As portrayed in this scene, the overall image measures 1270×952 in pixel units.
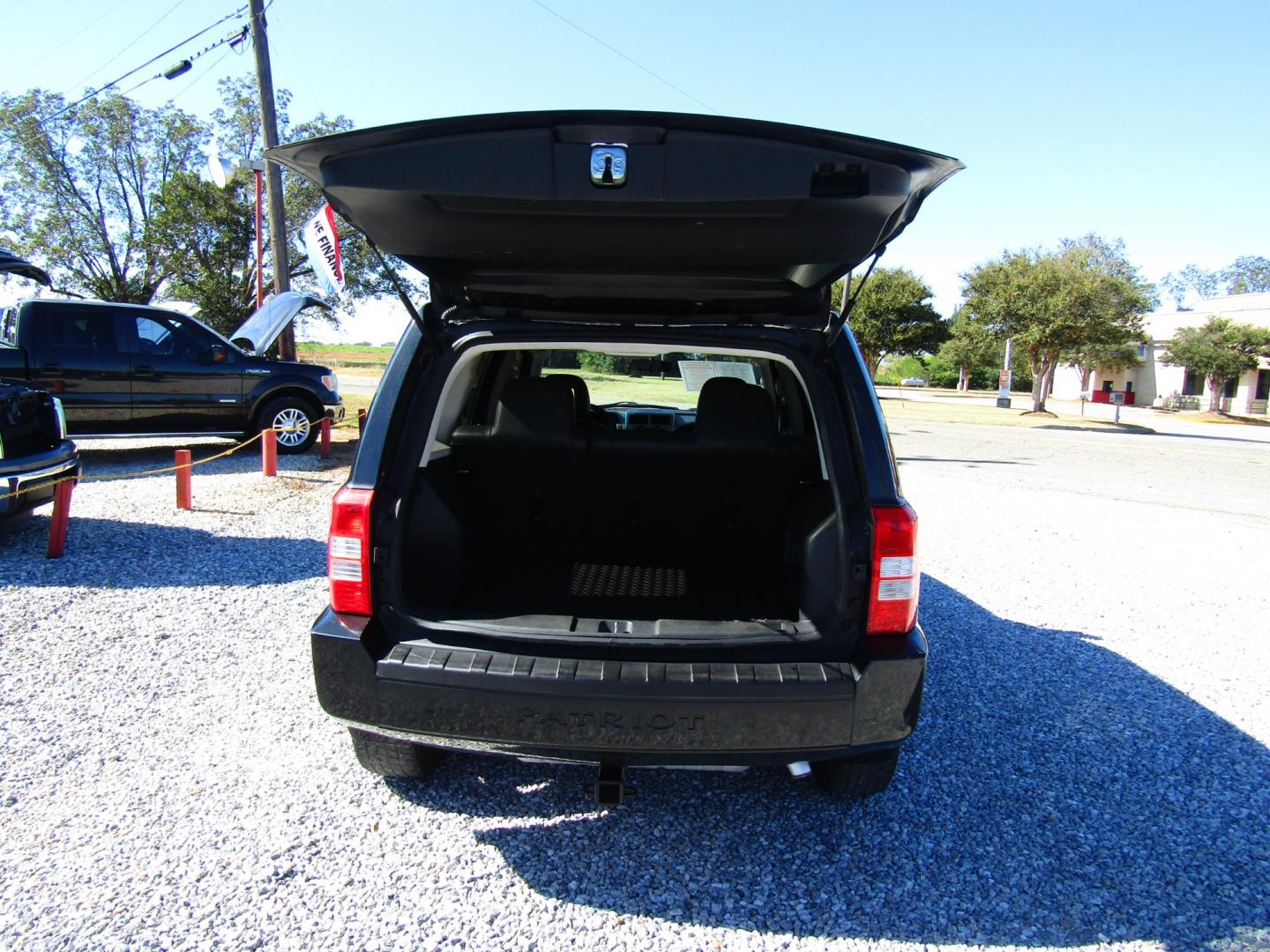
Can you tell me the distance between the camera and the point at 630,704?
2.17 meters

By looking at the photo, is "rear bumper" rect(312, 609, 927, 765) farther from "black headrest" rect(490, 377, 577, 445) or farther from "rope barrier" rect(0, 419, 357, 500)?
"rope barrier" rect(0, 419, 357, 500)

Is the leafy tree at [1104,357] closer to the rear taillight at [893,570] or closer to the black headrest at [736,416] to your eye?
the black headrest at [736,416]

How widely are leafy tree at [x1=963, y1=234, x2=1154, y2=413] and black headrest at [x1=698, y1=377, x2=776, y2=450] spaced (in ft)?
93.6

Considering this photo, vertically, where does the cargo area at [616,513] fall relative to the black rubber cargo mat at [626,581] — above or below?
above

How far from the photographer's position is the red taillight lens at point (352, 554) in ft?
7.83

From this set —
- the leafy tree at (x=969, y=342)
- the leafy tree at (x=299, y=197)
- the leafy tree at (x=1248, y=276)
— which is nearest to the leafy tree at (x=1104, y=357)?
the leafy tree at (x=969, y=342)

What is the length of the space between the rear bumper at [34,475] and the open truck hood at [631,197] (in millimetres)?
4198

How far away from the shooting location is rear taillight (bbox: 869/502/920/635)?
2350 millimetres

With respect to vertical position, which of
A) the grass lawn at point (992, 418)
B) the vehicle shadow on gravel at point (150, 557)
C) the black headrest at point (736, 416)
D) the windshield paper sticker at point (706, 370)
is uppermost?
the windshield paper sticker at point (706, 370)

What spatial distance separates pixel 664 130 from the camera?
75.7 inches

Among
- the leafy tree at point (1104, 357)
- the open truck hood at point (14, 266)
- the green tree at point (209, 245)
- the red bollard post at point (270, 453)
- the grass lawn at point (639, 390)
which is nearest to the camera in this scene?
the grass lawn at point (639, 390)

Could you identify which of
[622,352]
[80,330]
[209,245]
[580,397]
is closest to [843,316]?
[622,352]

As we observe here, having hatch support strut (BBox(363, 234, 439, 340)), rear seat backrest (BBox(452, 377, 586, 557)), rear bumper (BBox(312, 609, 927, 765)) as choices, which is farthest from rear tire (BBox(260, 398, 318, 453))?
rear bumper (BBox(312, 609, 927, 765))

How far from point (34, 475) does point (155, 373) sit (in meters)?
4.79
